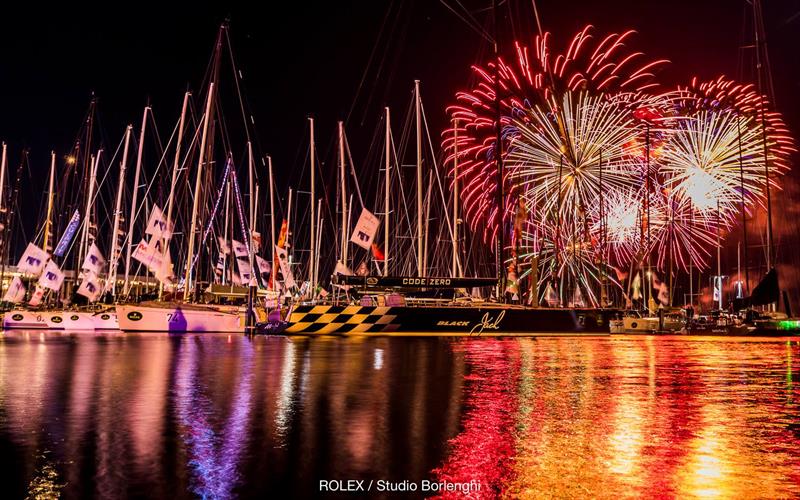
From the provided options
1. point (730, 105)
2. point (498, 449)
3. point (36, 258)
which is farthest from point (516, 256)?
point (498, 449)

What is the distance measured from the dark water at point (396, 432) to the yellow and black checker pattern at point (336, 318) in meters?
17.4

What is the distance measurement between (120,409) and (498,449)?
15.5ft

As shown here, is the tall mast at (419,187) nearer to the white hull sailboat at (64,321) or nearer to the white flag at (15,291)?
the white hull sailboat at (64,321)

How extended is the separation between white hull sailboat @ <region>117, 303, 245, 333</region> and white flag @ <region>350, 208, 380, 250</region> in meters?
8.43

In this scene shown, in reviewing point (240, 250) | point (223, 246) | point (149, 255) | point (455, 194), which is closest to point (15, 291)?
point (240, 250)

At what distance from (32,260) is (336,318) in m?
24.0

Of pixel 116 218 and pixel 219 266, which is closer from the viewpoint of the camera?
pixel 116 218

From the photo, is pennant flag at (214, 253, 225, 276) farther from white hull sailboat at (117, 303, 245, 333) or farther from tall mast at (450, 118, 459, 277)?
white hull sailboat at (117, 303, 245, 333)

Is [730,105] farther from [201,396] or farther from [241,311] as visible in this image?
[201,396]

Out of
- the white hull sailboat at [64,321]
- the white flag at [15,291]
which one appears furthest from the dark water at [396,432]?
the white flag at [15,291]

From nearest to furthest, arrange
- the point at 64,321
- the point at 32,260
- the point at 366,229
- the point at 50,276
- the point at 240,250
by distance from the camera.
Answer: the point at 366,229 → the point at 64,321 → the point at 32,260 → the point at 50,276 → the point at 240,250

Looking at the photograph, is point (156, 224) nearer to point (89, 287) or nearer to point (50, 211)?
point (89, 287)

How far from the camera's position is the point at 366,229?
34.0 meters

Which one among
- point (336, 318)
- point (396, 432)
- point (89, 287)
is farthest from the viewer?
point (89, 287)
